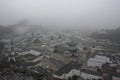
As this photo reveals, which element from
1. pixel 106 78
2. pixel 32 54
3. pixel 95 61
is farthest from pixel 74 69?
pixel 32 54

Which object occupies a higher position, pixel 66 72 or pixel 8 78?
pixel 8 78

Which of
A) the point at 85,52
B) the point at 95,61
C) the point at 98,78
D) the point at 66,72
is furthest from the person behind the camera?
the point at 85,52

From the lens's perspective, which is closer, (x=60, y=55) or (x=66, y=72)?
(x=66, y=72)

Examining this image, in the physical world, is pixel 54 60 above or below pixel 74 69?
below

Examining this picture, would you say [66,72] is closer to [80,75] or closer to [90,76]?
[80,75]

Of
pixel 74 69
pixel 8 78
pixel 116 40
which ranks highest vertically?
pixel 8 78

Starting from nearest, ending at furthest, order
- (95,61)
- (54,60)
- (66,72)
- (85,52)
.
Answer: (66,72), (95,61), (54,60), (85,52)

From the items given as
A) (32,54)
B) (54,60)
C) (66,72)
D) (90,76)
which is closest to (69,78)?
(66,72)

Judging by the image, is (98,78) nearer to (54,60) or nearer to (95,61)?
(95,61)

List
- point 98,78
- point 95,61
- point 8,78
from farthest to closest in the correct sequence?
point 95,61
point 98,78
point 8,78
